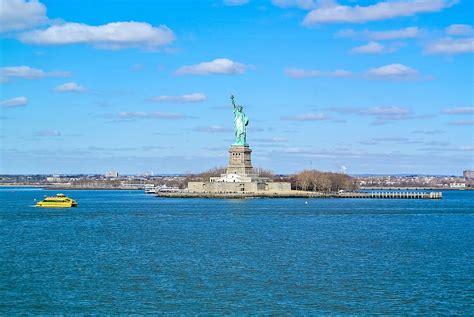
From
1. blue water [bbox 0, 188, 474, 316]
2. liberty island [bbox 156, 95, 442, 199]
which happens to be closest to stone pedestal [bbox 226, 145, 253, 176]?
liberty island [bbox 156, 95, 442, 199]

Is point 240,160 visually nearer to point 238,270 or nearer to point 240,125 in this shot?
point 240,125

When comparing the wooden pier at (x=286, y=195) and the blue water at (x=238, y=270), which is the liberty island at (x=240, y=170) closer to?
the wooden pier at (x=286, y=195)

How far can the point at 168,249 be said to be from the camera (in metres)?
32.8

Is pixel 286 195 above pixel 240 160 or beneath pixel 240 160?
beneath

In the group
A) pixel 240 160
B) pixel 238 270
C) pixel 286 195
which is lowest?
pixel 238 270

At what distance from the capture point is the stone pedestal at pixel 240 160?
9100 cm

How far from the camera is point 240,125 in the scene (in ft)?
300

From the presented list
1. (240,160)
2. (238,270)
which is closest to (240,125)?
(240,160)

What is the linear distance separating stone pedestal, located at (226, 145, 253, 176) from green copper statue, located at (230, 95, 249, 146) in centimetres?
69

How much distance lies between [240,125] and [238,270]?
215ft

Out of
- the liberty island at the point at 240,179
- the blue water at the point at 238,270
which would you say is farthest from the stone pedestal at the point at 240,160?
the blue water at the point at 238,270

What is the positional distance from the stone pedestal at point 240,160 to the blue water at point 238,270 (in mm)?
45521

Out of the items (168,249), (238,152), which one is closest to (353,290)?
(168,249)

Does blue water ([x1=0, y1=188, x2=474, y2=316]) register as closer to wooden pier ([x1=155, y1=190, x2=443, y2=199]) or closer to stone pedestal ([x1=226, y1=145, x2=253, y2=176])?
wooden pier ([x1=155, y1=190, x2=443, y2=199])
